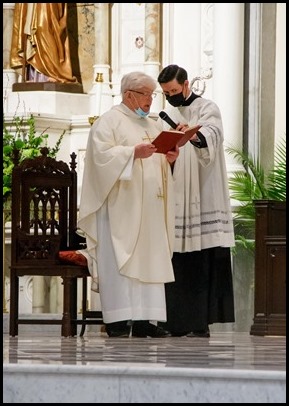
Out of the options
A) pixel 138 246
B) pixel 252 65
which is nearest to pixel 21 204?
pixel 138 246

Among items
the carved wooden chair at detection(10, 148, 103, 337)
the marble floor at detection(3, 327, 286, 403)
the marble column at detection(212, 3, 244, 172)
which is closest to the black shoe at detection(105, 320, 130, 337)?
the carved wooden chair at detection(10, 148, 103, 337)

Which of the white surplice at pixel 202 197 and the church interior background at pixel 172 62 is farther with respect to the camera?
the church interior background at pixel 172 62

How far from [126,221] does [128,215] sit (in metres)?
0.04

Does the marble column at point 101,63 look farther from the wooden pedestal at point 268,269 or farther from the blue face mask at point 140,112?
the blue face mask at point 140,112

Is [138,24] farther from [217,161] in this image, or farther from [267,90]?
[217,161]

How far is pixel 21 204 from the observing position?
1028 centimetres

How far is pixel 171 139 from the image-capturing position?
9125 millimetres

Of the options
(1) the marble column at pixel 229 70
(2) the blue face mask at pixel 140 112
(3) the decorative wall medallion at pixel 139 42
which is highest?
(3) the decorative wall medallion at pixel 139 42

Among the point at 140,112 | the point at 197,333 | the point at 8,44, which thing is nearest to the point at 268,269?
the point at 197,333

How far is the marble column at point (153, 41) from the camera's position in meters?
13.5

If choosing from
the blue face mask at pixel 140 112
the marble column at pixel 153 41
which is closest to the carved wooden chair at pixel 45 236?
the blue face mask at pixel 140 112

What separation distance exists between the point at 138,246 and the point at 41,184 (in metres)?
0.97

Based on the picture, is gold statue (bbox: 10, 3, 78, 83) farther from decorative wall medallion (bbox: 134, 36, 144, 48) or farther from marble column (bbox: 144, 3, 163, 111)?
marble column (bbox: 144, 3, 163, 111)

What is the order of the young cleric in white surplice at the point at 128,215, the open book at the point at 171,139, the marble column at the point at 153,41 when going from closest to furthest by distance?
the open book at the point at 171,139
the young cleric in white surplice at the point at 128,215
the marble column at the point at 153,41
